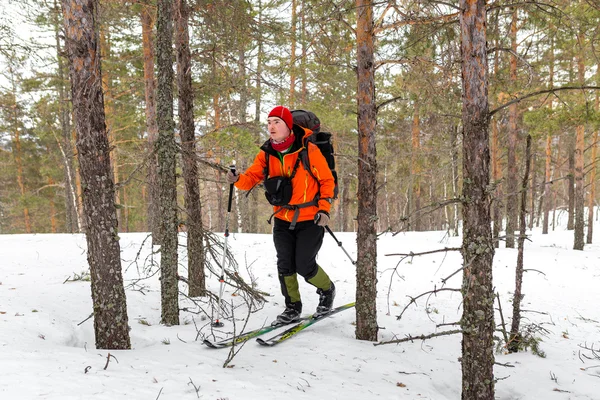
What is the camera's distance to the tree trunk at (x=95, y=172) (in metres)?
3.07

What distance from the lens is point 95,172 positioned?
319cm

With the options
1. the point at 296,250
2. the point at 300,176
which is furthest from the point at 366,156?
the point at 296,250

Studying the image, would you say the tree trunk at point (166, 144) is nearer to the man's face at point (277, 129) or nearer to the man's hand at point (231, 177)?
the man's hand at point (231, 177)

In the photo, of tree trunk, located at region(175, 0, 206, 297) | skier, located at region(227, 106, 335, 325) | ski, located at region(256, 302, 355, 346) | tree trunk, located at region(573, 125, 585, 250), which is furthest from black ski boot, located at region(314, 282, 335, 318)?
tree trunk, located at region(573, 125, 585, 250)

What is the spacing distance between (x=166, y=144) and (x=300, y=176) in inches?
65.9

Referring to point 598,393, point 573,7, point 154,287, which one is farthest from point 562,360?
point 573,7

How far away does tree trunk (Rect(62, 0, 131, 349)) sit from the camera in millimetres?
3074

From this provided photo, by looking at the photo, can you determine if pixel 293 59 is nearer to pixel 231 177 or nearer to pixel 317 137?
pixel 317 137

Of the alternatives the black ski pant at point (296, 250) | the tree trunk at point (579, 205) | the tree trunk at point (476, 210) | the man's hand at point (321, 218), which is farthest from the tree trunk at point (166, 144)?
the tree trunk at point (579, 205)

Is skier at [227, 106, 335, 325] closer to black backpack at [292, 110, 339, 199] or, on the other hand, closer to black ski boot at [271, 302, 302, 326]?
black ski boot at [271, 302, 302, 326]

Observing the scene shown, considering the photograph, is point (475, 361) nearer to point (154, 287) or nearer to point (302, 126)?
point (302, 126)

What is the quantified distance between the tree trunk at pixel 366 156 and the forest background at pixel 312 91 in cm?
18

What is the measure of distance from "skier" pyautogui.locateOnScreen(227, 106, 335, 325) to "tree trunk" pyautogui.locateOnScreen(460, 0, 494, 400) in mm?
1807

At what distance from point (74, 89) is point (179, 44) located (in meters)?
2.94
